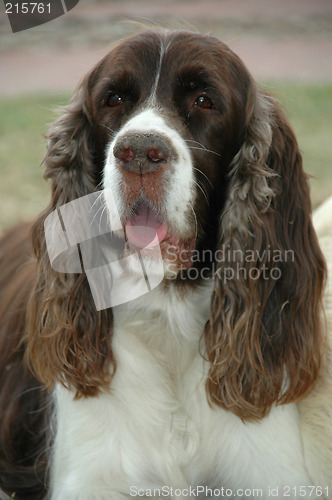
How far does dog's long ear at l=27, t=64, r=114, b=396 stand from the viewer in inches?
114

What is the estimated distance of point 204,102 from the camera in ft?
8.90

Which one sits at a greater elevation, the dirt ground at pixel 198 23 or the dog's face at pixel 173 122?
the dog's face at pixel 173 122

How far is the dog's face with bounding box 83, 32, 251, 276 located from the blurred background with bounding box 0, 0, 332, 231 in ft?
12.9

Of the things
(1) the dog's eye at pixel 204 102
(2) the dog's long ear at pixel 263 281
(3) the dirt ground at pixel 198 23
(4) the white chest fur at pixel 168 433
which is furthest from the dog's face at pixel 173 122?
(3) the dirt ground at pixel 198 23

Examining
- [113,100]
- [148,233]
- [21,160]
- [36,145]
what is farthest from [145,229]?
[36,145]

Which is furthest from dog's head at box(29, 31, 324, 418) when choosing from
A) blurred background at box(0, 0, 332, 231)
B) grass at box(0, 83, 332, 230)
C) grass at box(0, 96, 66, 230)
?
blurred background at box(0, 0, 332, 231)

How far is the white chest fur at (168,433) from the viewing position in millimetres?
2902

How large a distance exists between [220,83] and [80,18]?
1357 cm

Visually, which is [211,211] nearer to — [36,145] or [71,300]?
[71,300]

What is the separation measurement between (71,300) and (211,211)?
25.0 inches

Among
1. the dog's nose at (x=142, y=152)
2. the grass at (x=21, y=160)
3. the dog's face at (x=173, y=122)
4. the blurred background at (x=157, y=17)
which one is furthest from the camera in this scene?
the blurred background at (x=157, y=17)

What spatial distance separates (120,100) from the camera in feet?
9.08

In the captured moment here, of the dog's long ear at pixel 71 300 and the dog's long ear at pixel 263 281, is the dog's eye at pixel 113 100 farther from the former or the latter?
the dog's long ear at pixel 263 281

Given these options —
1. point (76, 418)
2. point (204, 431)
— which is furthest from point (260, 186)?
point (76, 418)
